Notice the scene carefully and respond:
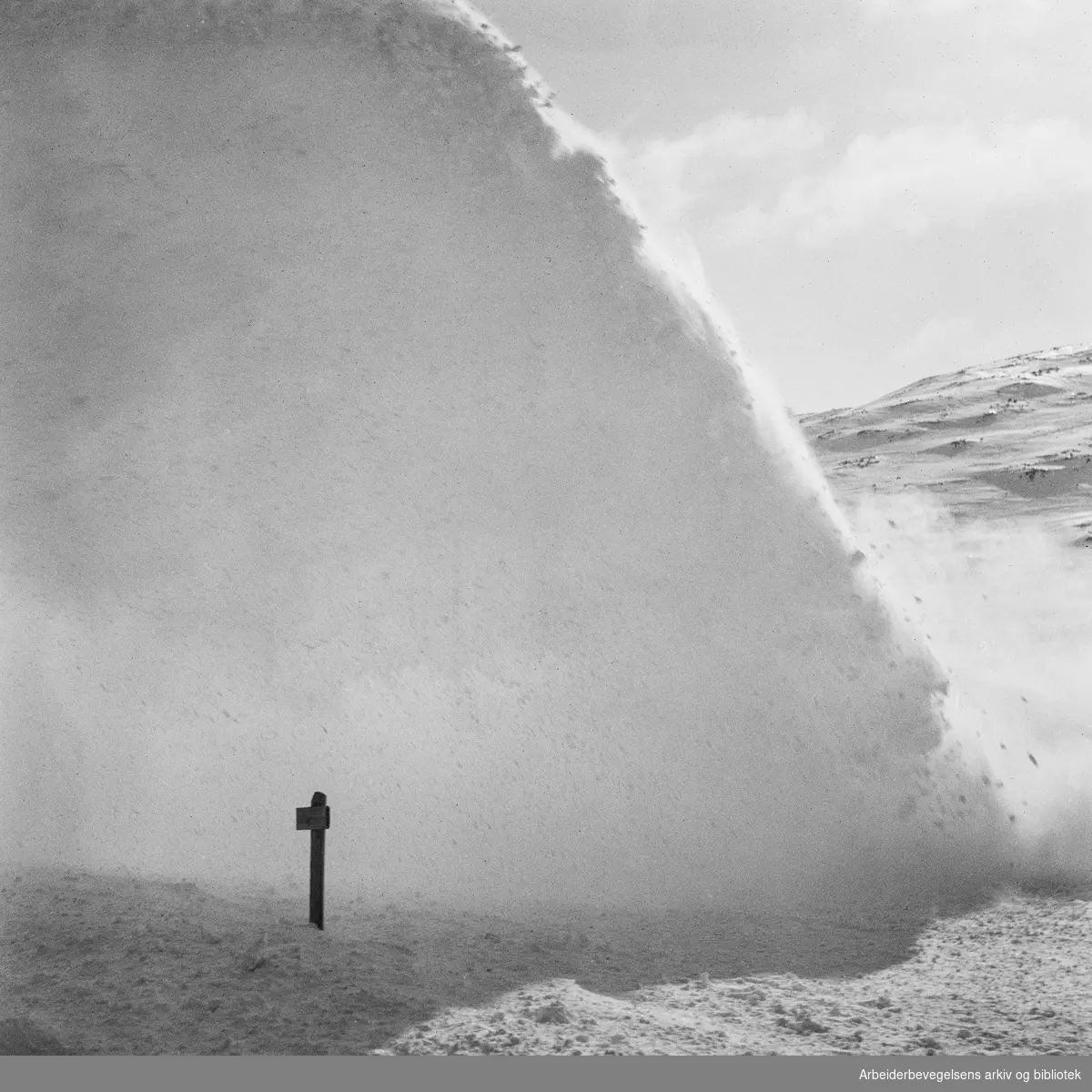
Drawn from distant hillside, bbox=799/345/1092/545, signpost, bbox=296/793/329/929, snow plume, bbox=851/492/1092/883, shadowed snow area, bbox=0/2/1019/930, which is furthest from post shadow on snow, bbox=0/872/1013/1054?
distant hillside, bbox=799/345/1092/545

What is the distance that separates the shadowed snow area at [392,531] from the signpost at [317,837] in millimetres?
927

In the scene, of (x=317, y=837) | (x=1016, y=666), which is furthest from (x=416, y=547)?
(x=1016, y=666)

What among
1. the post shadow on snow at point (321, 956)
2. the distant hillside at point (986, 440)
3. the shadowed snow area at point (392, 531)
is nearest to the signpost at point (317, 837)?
the post shadow on snow at point (321, 956)

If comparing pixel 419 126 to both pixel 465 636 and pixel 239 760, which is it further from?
pixel 239 760

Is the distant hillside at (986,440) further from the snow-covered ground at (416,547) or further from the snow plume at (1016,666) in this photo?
the snow-covered ground at (416,547)

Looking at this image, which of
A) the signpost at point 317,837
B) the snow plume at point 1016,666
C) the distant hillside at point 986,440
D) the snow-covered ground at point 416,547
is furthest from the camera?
the distant hillside at point 986,440

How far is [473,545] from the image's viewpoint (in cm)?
650

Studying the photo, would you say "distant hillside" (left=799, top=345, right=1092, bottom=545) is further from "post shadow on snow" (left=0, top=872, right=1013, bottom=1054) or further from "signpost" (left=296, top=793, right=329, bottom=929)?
"signpost" (left=296, top=793, right=329, bottom=929)

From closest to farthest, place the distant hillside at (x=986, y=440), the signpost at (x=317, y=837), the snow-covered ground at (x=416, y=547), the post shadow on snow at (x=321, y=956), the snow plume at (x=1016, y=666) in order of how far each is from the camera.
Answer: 1. the post shadow on snow at (x=321, y=956)
2. the signpost at (x=317, y=837)
3. the snow-covered ground at (x=416, y=547)
4. the snow plume at (x=1016, y=666)
5. the distant hillside at (x=986, y=440)

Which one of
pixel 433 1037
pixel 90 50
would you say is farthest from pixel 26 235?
pixel 433 1037

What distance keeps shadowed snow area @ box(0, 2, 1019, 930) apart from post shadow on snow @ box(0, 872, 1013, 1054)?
0.45m

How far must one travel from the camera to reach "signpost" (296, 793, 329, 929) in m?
4.99

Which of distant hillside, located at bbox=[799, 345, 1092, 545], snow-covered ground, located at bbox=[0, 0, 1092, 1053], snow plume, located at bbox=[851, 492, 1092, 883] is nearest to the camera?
snow-covered ground, located at bbox=[0, 0, 1092, 1053]

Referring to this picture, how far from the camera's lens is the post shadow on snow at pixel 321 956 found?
4188mm
